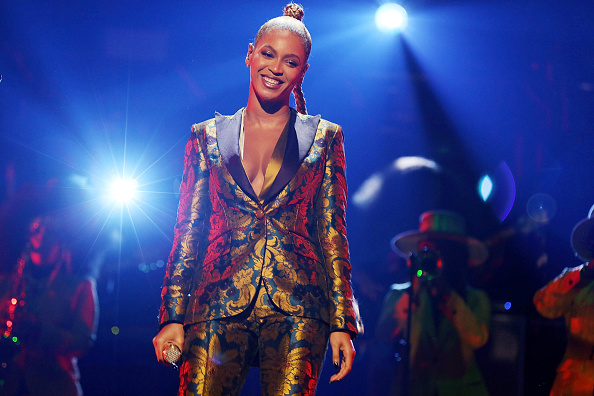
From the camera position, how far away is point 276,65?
2.14m

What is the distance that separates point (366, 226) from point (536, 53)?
190 cm

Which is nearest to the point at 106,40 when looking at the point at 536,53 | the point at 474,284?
the point at 536,53

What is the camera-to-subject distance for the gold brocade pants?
70.5 inches

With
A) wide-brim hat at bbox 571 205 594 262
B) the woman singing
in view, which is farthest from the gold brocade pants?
wide-brim hat at bbox 571 205 594 262

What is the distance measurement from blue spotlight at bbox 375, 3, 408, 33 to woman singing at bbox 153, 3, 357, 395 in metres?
2.33

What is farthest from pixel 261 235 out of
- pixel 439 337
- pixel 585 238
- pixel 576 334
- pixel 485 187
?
pixel 485 187

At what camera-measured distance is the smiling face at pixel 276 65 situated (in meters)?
2.15

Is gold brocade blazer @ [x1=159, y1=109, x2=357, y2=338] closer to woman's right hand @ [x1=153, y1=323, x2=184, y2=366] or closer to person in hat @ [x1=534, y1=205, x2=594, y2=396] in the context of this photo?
woman's right hand @ [x1=153, y1=323, x2=184, y2=366]

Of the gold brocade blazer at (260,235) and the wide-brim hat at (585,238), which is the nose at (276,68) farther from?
the wide-brim hat at (585,238)

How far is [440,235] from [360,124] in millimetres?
1343

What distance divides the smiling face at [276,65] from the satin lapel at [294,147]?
0.39ft

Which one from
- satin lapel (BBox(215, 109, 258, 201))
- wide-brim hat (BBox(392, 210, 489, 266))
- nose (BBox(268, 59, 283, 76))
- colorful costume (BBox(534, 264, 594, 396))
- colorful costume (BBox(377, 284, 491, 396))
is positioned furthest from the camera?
wide-brim hat (BBox(392, 210, 489, 266))

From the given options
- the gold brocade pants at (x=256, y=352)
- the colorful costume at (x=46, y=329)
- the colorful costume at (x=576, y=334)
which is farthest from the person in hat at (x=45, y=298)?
the colorful costume at (x=576, y=334)

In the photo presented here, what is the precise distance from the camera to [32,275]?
4.10 meters
